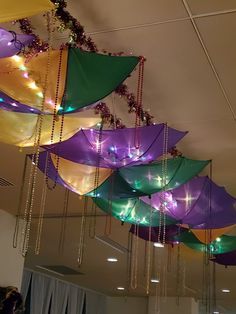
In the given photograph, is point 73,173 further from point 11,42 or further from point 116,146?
point 11,42

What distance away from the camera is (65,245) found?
22.3ft

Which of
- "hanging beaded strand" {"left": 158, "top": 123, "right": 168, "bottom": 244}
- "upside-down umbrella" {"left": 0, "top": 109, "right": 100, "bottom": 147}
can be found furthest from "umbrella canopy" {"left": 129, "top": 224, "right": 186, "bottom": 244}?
"upside-down umbrella" {"left": 0, "top": 109, "right": 100, "bottom": 147}

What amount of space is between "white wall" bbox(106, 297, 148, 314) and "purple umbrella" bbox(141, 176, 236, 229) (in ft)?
24.7

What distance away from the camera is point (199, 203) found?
3619 mm

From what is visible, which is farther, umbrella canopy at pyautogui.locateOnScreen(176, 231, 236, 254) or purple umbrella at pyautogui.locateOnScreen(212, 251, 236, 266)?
purple umbrella at pyautogui.locateOnScreen(212, 251, 236, 266)

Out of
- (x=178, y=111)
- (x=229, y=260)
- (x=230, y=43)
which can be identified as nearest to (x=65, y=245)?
(x=229, y=260)

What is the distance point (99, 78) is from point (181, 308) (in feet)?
30.4

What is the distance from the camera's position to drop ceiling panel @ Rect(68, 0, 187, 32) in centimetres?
212

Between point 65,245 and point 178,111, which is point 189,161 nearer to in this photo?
point 178,111

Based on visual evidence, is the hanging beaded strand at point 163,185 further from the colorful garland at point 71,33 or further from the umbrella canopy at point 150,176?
the colorful garland at point 71,33

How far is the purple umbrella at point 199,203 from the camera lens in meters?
3.53

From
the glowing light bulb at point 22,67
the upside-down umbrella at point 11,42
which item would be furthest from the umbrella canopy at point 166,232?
the upside-down umbrella at point 11,42

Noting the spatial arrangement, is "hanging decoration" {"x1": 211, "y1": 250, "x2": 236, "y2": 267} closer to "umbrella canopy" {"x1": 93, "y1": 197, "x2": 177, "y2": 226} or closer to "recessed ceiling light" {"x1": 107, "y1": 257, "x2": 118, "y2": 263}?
"umbrella canopy" {"x1": 93, "y1": 197, "x2": 177, "y2": 226}

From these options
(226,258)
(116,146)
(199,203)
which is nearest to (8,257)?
(226,258)
